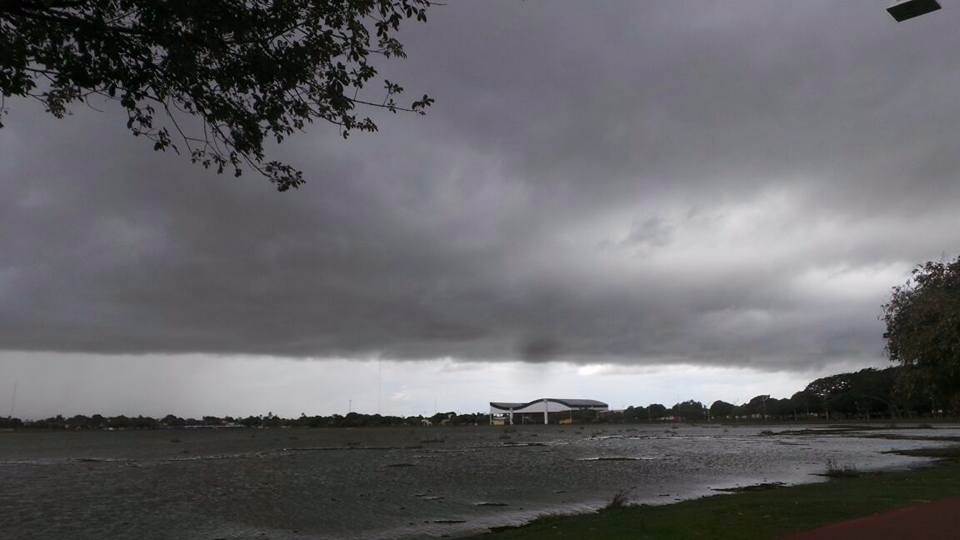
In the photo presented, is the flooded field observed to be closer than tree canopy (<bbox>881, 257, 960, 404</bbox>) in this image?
Yes

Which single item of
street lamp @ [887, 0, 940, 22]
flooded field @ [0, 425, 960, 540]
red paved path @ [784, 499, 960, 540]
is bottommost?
flooded field @ [0, 425, 960, 540]

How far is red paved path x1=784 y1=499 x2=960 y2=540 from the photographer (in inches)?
407

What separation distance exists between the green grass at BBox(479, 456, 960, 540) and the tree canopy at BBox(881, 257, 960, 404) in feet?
42.3

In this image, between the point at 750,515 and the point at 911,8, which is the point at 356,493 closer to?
the point at 750,515

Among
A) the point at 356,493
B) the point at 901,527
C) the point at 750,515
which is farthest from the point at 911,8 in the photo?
the point at 356,493

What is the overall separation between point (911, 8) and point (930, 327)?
3124 centimetres

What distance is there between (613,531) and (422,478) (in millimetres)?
27906

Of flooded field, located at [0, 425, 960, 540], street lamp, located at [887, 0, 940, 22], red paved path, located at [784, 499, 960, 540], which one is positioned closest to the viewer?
street lamp, located at [887, 0, 940, 22]

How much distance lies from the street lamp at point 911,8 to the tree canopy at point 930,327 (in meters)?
28.6

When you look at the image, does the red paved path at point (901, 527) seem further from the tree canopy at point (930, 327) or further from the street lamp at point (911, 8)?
the tree canopy at point (930, 327)

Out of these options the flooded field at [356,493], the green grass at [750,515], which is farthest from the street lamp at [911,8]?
the flooded field at [356,493]

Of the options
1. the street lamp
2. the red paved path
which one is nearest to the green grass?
the red paved path

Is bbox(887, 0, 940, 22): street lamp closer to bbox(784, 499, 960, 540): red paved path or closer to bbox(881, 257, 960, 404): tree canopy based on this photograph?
bbox(784, 499, 960, 540): red paved path

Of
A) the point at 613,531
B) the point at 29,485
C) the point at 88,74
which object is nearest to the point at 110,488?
the point at 29,485
